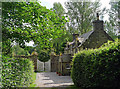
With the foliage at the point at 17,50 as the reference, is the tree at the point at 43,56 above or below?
below

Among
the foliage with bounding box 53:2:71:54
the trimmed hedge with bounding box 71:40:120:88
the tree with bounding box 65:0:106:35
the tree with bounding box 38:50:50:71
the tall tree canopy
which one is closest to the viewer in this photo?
the trimmed hedge with bounding box 71:40:120:88

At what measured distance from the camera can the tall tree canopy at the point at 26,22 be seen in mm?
5156

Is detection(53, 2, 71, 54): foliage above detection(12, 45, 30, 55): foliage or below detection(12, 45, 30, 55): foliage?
above

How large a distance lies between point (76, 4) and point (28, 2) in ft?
49.7

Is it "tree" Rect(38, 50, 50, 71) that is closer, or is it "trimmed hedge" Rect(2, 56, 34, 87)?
"trimmed hedge" Rect(2, 56, 34, 87)

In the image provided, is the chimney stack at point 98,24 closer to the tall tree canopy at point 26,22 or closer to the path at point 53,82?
the path at point 53,82

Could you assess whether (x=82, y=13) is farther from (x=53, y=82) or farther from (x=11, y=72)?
(x=11, y=72)

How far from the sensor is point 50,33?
5.95 meters

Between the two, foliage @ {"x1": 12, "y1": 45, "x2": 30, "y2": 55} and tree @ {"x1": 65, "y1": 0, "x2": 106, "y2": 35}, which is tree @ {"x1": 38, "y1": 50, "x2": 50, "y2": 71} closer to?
foliage @ {"x1": 12, "y1": 45, "x2": 30, "y2": 55}

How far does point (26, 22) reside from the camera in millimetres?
5324

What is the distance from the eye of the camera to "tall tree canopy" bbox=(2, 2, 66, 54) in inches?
203

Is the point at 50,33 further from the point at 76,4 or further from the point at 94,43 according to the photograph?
the point at 76,4

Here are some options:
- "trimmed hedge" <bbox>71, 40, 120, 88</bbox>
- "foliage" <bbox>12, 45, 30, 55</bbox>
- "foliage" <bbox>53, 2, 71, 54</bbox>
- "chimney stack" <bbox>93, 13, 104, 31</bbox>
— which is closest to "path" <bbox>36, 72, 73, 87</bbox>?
"foliage" <bbox>53, 2, 71, 54</bbox>

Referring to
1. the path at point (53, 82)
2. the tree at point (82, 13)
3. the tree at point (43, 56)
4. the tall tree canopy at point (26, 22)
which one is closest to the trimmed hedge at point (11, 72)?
the tall tree canopy at point (26, 22)
